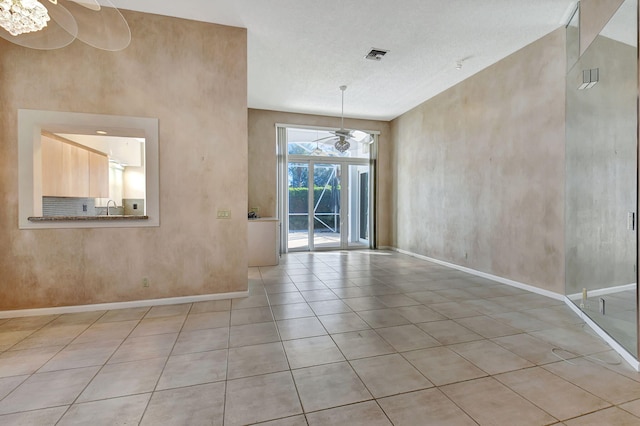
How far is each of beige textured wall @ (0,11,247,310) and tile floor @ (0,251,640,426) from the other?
1.35 feet

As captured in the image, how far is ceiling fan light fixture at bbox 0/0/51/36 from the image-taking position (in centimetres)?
172

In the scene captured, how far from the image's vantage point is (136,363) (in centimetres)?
236

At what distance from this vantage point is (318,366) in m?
2.31

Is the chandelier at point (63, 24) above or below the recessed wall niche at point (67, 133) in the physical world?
above

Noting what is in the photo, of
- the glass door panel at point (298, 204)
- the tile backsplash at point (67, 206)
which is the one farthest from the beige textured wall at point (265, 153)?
the tile backsplash at point (67, 206)

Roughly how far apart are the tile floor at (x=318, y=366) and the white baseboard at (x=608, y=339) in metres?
0.06

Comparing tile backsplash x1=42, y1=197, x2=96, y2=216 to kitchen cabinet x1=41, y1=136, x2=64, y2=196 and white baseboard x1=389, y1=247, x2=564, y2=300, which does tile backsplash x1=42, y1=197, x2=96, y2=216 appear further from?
white baseboard x1=389, y1=247, x2=564, y2=300

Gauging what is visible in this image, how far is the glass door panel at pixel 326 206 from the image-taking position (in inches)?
316

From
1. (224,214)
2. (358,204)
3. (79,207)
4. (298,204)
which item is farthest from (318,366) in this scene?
(358,204)

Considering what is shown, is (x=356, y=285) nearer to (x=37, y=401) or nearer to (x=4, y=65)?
(x=37, y=401)

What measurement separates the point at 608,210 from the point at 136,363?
4.98m

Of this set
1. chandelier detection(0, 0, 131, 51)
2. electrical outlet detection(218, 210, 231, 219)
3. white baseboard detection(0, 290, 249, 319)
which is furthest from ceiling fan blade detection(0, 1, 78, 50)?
white baseboard detection(0, 290, 249, 319)

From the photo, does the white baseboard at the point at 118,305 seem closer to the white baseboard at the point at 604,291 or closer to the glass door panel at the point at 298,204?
the glass door panel at the point at 298,204

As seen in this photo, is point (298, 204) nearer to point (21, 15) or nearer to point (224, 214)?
point (224, 214)
